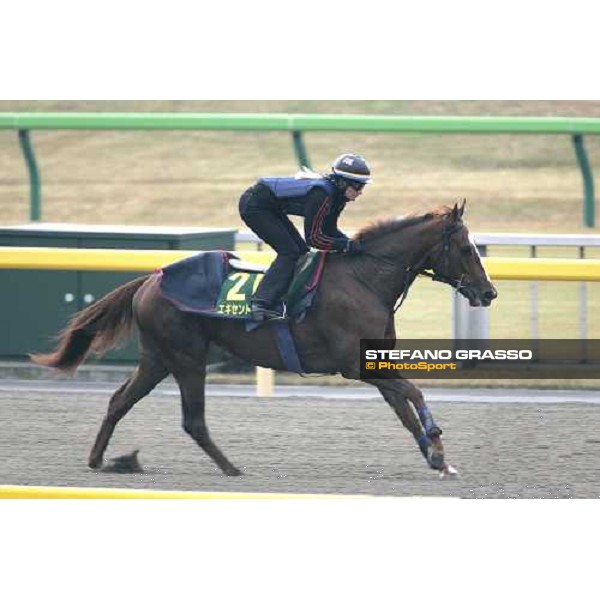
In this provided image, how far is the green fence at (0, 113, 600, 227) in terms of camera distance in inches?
585

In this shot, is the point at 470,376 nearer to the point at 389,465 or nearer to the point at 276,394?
the point at 276,394

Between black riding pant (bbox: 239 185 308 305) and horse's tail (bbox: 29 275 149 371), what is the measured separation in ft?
2.61

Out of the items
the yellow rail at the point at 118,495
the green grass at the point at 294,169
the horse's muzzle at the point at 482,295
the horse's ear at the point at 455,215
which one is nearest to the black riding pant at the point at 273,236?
the horse's ear at the point at 455,215

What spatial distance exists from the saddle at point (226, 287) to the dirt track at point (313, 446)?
3.08 feet

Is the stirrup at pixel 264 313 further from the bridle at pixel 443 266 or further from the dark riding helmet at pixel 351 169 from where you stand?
the dark riding helmet at pixel 351 169

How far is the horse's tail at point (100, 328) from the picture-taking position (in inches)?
381

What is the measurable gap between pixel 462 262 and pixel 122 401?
213 centimetres

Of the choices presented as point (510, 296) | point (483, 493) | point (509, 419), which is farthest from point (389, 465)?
point (510, 296)

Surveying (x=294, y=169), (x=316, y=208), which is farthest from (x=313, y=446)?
(x=294, y=169)

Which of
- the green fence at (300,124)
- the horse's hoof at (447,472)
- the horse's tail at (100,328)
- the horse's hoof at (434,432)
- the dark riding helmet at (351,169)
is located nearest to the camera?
the horse's hoof at (434,432)

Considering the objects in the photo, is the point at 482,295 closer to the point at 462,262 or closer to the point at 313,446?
the point at 462,262

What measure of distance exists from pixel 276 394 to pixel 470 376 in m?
1.51

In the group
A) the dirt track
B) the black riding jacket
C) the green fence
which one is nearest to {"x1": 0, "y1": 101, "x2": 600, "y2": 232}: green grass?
the green fence

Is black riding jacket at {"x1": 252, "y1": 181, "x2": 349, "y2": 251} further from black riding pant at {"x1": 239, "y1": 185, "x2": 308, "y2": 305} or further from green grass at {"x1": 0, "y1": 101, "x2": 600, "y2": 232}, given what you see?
green grass at {"x1": 0, "y1": 101, "x2": 600, "y2": 232}
